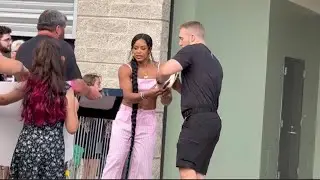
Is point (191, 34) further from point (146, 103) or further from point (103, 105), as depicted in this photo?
point (103, 105)

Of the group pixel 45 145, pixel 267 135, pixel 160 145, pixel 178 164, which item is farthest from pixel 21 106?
pixel 267 135

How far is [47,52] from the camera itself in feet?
15.7

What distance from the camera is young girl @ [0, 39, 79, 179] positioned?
4.73 meters

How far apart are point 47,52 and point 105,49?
2445 mm

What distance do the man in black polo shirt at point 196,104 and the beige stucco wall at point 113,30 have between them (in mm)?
1916

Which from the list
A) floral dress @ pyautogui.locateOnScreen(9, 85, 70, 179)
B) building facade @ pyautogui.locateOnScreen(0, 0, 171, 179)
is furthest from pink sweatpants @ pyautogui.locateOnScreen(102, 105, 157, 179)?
building facade @ pyautogui.locateOnScreen(0, 0, 171, 179)

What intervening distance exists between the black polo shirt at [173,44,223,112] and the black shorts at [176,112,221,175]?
11cm

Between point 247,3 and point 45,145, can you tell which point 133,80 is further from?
point 247,3

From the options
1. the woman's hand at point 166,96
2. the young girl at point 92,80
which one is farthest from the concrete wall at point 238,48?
the woman's hand at point 166,96

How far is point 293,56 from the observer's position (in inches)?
330

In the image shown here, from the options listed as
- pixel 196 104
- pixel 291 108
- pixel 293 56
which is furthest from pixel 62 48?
pixel 291 108

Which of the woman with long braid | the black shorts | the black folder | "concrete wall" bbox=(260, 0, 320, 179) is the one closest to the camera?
the black shorts

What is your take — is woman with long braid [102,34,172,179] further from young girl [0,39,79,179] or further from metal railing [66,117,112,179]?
young girl [0,39,79,179]

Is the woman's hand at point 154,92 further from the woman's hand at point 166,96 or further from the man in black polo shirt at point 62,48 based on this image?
the man in black polo shirt at point 62,48
